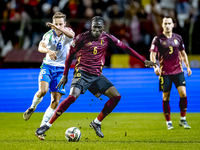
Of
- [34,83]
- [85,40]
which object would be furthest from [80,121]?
[85,40]

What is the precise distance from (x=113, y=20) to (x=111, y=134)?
497 cm

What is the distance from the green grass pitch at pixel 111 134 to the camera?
16.6 feet

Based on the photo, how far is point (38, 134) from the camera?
17.9 feet

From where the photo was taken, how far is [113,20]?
10.4 m

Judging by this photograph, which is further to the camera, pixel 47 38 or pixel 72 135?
pixel 47 38

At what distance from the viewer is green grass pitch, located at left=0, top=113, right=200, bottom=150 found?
16.6ft

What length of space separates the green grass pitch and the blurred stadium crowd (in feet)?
8.49

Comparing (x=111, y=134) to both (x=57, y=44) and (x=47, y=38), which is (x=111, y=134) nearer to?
(x=57, y=44)

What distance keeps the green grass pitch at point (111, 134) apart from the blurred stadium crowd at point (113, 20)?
8.49 feet

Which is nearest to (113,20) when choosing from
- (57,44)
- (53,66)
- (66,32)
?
(57,44)

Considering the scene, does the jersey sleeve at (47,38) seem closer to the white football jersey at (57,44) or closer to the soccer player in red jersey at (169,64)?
the white football jersey at (57,44)

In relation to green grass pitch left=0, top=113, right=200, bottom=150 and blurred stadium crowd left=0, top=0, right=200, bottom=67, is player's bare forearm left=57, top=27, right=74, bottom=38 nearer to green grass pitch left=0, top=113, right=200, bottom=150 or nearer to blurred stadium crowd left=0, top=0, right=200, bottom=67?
green grass pitch left=0, top=113, right=200, bottom=150

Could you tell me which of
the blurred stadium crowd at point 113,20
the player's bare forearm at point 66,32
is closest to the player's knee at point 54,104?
the player's bare forearm at point 66,32

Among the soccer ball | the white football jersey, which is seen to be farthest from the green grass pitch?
the white football jersey
